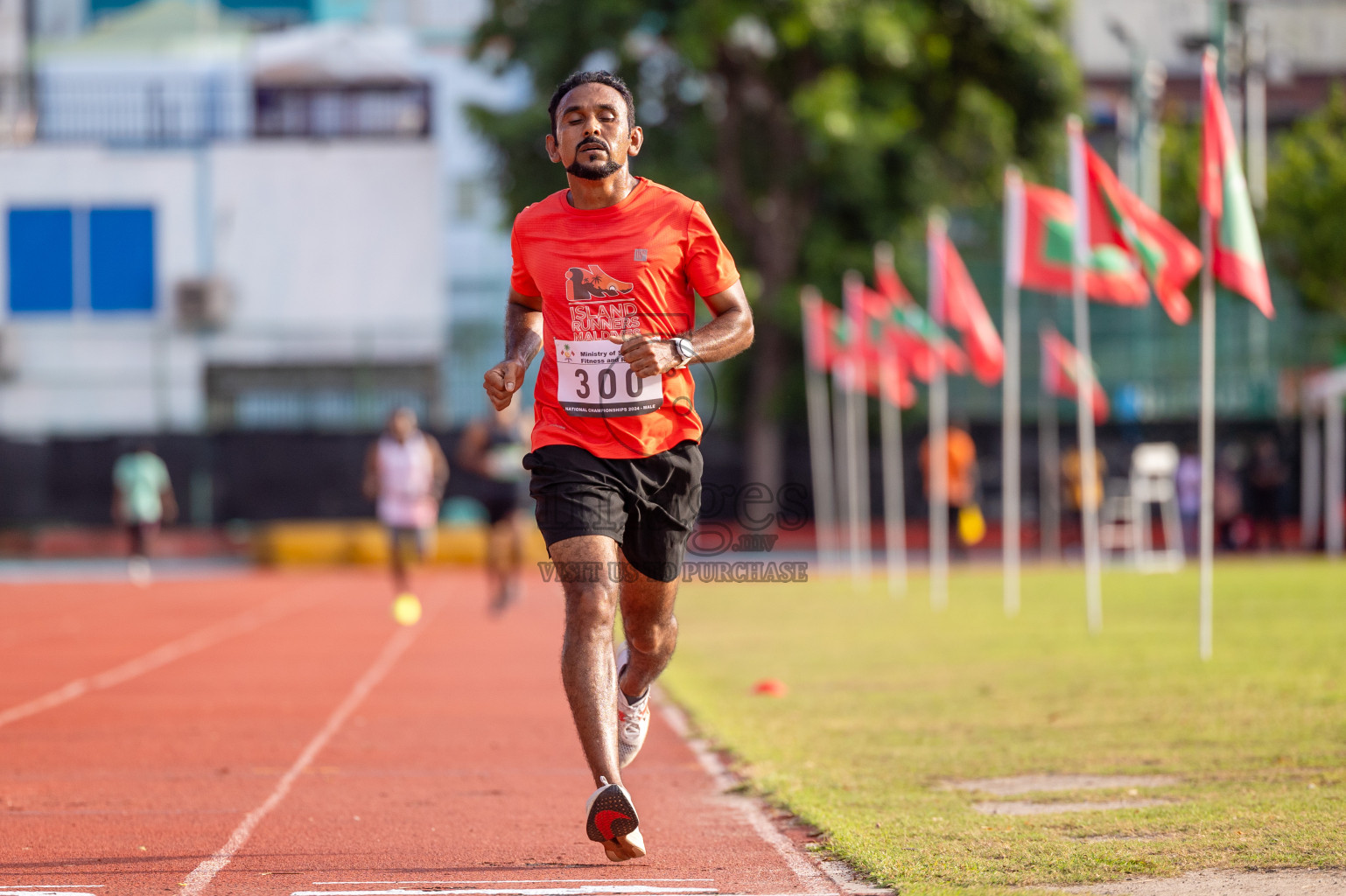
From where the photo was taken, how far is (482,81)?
148 ft

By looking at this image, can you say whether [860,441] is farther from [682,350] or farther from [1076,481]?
[682,350]

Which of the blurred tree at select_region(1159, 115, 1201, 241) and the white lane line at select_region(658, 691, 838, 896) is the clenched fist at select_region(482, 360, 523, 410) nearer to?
the white lane line at select_region(658, 691, 838, 896)

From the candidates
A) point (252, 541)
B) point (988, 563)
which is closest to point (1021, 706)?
point (988, 563)

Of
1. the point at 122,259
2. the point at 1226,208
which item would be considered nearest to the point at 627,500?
the point at 1226,208

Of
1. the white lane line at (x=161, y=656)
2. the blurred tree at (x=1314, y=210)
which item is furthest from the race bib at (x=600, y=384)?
the blurred tree at (x=1314, y=210)

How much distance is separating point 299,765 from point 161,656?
640 centimetres

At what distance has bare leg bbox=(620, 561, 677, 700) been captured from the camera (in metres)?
6.00

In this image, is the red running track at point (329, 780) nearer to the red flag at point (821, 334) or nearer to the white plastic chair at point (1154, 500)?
the red flag at point (821, 334)

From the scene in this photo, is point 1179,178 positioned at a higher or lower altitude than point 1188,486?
higher

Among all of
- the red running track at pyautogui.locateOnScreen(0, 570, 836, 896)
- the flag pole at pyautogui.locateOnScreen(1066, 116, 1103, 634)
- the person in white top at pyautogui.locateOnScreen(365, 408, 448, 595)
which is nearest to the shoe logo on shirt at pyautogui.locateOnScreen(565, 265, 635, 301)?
the red running track at pyautogui.locateOnScreen(0, 570, 836, 896)

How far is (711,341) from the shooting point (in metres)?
5.78

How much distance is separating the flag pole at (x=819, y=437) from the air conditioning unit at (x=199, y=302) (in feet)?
42.2

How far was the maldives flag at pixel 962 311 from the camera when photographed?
63.9ft

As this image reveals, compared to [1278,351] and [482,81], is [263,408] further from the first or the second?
[1278,351]
